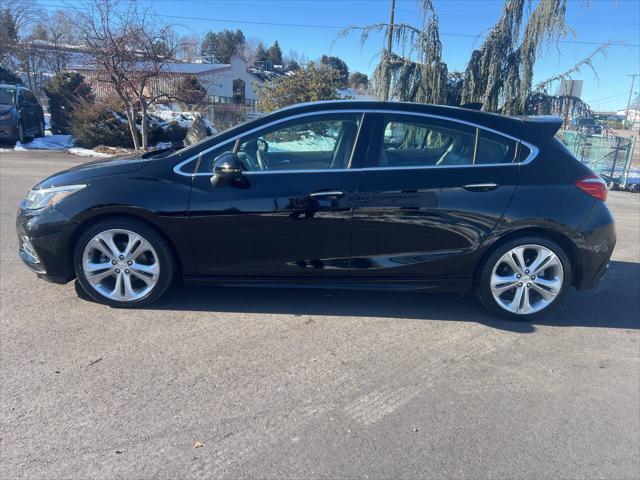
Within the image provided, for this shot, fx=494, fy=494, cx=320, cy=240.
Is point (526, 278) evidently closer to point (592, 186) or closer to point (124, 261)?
point (592, 186)

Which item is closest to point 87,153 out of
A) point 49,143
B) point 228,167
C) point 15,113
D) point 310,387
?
point 15,113

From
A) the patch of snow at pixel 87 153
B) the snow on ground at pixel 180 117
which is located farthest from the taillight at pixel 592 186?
the snow on ground at pixel 180 117

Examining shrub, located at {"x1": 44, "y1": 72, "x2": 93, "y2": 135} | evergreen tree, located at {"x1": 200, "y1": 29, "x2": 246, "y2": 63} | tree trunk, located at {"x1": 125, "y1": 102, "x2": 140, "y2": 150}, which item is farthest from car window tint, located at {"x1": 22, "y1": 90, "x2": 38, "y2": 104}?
evergreen tree, located at {"x1": 200, "y1": 29, "x2": 246, "y2": 63}

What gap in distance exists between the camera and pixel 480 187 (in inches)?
153

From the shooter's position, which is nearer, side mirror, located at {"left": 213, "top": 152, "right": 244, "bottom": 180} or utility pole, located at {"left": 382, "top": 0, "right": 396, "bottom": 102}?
side mirror, located at {"left": 213, "top": 152, "right": 244, "bottom": 180}

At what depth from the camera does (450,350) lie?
359cm

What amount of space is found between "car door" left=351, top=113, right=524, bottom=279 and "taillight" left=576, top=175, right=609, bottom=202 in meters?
0.54

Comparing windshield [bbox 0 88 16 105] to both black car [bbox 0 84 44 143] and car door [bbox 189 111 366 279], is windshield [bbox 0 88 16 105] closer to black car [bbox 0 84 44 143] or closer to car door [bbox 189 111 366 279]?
black car [bbox 0 84 44 143]

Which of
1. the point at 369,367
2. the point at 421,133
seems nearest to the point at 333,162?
the point at 421,133

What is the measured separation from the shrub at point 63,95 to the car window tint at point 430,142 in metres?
17.1

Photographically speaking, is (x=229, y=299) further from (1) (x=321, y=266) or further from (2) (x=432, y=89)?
(2) (x=432, y=89)

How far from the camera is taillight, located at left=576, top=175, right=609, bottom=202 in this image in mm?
3957

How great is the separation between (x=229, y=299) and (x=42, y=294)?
1591 mm

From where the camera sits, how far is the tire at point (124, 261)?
3.85 meters
